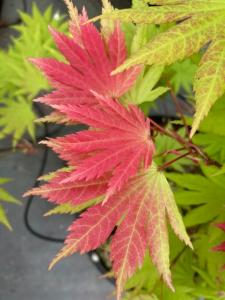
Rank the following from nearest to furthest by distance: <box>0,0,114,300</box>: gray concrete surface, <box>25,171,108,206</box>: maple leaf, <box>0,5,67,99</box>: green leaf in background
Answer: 1. <box>25,171,108,206</box>: maple leaf
2. <box>0,5,67,99</box>: green leaf in background
3. <box>0,0,114,300</box>: gray concrete surface

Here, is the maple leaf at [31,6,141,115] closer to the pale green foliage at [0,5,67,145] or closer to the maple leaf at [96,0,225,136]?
the maple leaf at [96,0,225,136]

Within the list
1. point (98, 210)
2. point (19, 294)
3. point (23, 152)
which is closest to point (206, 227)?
point (98, 210)

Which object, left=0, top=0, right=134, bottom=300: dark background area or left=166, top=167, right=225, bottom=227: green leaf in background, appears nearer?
left=166, top=167, right=225, bottom=227: green leaf in background

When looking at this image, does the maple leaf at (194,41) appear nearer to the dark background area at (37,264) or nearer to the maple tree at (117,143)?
the maple tree at (117,143)

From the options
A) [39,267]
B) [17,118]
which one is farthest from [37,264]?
[17,118]

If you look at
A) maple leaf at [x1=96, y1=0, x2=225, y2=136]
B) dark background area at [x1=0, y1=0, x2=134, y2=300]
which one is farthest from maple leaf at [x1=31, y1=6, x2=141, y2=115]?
dark background area at [x1=0, y1=0, x2=134, y2=300]

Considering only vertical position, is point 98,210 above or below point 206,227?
above

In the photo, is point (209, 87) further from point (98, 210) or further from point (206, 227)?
point (206, 227)
